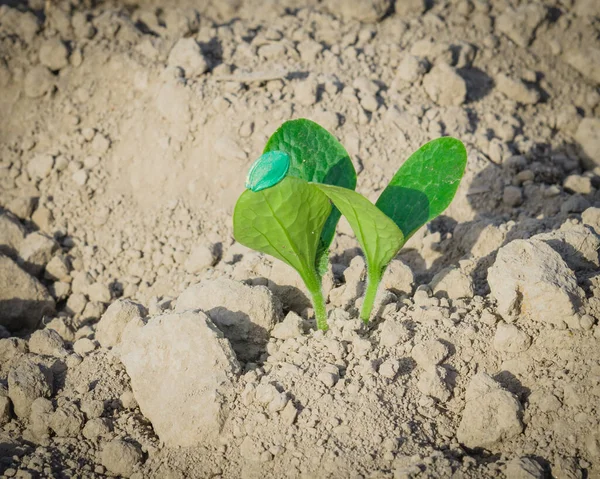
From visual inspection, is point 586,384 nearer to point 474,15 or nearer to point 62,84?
point 474,15

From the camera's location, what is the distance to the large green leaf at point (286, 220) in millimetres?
1741

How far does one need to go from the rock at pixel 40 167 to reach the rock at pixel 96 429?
64.9 inches

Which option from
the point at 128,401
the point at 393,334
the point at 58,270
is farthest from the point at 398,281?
the point at 58,270

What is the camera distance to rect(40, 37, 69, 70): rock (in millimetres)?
3408

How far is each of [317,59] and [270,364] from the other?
6.23 ft

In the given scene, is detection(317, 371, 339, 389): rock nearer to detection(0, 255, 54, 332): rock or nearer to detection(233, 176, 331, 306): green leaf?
detection(233, 176, 331, 306): green leaf

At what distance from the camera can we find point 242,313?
2180mm

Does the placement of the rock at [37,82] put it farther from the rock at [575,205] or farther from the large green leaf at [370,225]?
the rock at [575,205]

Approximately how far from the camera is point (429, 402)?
6.26ft

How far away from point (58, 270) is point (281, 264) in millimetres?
1141

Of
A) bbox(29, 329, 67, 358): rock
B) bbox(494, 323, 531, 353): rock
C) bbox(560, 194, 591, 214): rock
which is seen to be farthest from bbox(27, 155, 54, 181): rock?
bbox(560, 194, 591, 214): rock

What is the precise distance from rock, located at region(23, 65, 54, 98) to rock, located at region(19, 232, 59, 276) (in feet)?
2.99

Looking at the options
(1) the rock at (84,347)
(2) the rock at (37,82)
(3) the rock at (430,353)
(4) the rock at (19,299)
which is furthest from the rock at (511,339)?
(2) the rock at (37,82)

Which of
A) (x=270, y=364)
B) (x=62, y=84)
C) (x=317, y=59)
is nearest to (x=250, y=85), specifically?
(x=317, y=59)
